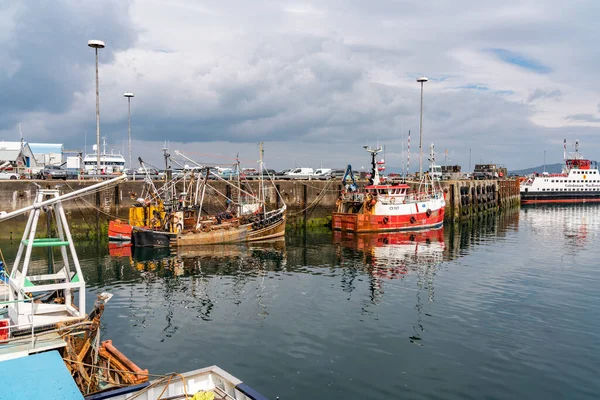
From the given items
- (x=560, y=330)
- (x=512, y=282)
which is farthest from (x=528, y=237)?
(x=560, y=330)

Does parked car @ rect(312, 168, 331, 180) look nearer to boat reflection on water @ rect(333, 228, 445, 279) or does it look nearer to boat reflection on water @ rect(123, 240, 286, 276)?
boat reflection on water @ rect(333, 228, 445, 279)

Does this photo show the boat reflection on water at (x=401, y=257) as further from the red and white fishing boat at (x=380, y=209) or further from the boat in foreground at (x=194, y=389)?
the boat in foreground at (x=194, y=389)

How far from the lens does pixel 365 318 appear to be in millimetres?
21578

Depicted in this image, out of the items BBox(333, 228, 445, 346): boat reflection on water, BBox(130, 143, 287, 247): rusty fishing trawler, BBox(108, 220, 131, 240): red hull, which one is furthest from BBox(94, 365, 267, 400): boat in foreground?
BBox(108, 220, 131, 240): red hull

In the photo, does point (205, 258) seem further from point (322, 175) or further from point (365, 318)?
point (322, 175)

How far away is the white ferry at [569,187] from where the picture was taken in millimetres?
98938

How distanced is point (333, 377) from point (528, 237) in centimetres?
4066

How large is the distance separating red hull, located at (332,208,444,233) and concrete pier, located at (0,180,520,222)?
5.28 m

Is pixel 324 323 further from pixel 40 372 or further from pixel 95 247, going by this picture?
pixel 95 247

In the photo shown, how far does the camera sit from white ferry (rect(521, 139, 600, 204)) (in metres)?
98.9

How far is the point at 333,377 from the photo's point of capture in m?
15.4

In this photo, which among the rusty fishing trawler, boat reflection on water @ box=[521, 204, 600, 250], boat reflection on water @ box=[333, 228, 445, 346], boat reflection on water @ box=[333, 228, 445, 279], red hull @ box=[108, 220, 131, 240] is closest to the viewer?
boat reflection on water @ box=[333, 228, 445, 346]

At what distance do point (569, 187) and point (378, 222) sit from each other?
6993 centimetres

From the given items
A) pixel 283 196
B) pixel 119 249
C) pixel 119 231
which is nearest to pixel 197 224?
pixel 119 231
